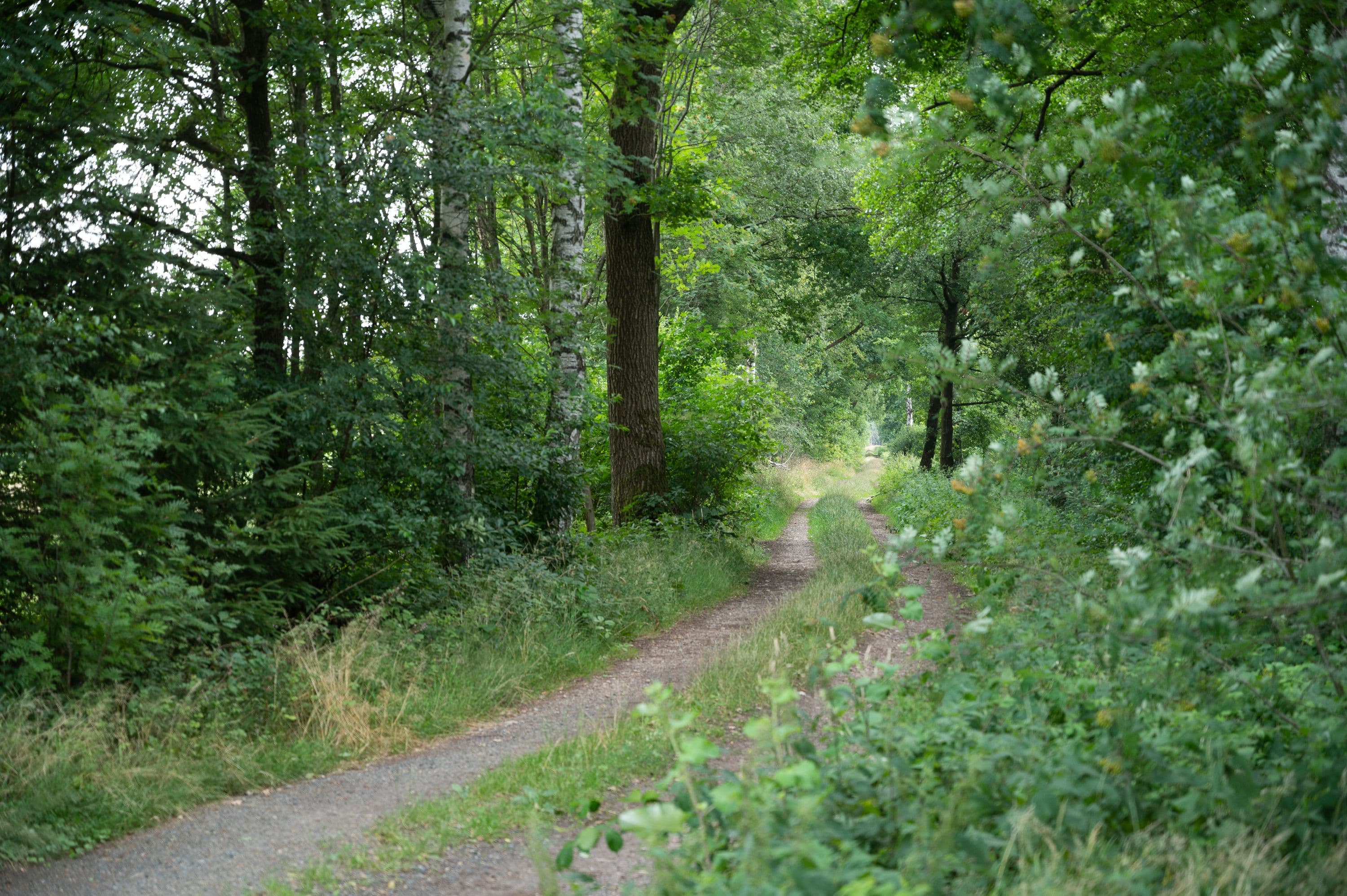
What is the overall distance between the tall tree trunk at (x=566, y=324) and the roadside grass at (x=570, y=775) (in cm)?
388

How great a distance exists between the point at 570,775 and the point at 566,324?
258 inches

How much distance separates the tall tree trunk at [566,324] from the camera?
10.6 m

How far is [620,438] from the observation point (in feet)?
48.3

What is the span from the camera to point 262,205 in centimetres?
862

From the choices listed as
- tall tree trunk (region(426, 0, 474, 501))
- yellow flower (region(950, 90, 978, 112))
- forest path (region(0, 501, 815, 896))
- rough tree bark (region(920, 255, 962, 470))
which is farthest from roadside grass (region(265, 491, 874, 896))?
rough tree bark (region(920, 255, 962, 470))

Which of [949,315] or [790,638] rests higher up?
[949,315]

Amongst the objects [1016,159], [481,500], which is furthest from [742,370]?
[1016,159]

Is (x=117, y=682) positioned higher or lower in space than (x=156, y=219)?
lower

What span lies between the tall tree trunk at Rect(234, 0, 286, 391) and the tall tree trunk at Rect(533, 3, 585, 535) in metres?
2.83

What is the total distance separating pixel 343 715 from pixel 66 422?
2499mm

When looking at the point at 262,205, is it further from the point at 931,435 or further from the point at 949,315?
the point at 931,435

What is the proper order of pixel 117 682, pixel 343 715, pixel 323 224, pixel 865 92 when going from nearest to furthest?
pixel 865 92
pixel 117 682
pixel 343 715
pixel 323 224

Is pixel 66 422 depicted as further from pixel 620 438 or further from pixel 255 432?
pixel 620 438

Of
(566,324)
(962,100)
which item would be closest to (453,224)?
(566,324)
